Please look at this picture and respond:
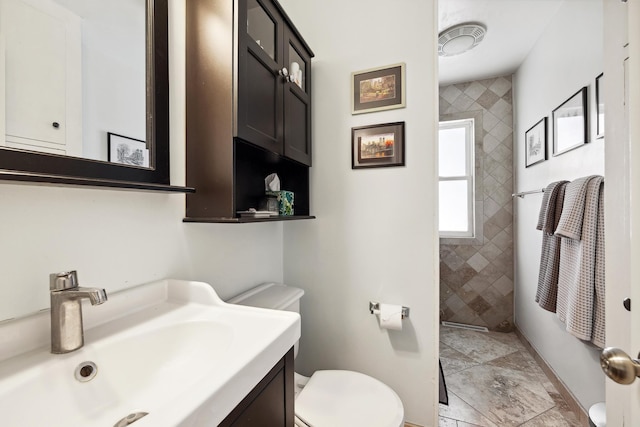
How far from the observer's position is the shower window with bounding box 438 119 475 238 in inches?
108

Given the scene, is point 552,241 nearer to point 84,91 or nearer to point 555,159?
point 555,159

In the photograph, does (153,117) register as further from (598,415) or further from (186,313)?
(598,415)

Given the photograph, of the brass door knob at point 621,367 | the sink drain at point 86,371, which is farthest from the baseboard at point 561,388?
the sink drain at point 86,371

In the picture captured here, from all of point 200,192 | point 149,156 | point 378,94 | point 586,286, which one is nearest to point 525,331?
point 586,286

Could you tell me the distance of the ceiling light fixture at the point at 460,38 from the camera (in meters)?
1.93

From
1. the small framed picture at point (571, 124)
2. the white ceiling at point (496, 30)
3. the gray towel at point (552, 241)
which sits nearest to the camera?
the small framed picture at point (571, 124)

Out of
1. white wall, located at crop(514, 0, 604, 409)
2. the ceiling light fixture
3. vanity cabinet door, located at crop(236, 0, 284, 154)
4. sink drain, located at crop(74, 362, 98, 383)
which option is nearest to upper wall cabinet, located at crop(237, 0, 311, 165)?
vanity cabinet door, located at crop(236, 0, 284, 154)

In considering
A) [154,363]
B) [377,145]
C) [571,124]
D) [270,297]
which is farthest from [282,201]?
[571,124]

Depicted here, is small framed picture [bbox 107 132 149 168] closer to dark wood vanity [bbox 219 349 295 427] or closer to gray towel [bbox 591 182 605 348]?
dark wood vanity [bbox 219 349 295 427]

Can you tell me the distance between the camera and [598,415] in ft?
3.59

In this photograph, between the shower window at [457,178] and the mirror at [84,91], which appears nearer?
the mirror at [84,91]

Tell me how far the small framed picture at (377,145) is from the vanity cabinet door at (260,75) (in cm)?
47

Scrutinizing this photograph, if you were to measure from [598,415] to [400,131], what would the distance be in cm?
149

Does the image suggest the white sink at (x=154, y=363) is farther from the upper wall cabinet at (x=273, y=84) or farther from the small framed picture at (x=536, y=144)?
the small framed picture at (x=536, y=144)
